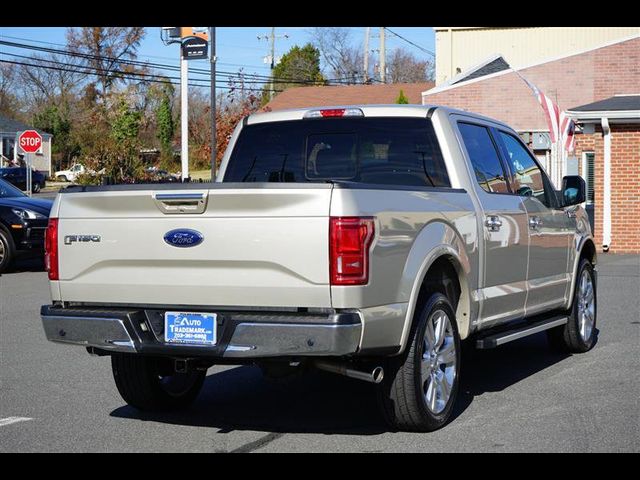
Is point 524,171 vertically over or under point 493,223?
over

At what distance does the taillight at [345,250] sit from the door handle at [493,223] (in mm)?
1986

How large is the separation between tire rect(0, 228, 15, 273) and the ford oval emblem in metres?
12.5

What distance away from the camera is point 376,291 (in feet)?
19.4

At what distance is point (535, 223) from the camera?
8.47m

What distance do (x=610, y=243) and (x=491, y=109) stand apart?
9303mm

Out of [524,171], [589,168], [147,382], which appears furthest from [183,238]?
[589,168]

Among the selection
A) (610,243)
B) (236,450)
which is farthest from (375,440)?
(610,243)

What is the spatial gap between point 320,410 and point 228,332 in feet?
5.36

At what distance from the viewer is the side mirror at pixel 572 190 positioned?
9.25 m

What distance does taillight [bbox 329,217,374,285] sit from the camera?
18.8 ft

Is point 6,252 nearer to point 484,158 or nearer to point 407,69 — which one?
point 484,158

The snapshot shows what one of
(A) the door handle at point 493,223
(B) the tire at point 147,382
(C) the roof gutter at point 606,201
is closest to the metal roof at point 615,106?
(C) the roof gutter at point 606,201

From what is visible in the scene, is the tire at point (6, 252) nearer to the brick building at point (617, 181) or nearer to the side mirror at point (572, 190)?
the side mirror at point (572, 190)
